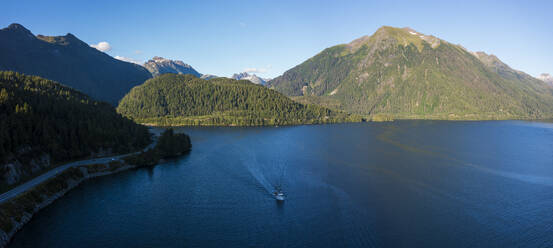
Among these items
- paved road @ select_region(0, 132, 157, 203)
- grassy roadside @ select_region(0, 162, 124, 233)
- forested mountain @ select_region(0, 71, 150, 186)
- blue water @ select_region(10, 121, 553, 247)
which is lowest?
blue water @ select_region(10, 121, 553, 247)

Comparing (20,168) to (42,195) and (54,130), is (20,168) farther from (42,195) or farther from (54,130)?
(54,130)

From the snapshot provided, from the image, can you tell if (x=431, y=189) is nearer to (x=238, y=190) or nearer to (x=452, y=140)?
(x=238, y=190)

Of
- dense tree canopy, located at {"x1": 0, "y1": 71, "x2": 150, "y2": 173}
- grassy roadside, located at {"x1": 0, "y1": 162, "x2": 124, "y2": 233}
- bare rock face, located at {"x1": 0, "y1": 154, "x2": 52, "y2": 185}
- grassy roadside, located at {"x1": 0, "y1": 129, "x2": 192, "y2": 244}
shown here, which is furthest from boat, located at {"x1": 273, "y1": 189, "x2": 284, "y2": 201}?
dense tree canopy, located at {"x1": 0, "y1": 71, "x2": 150, "y2": 173}

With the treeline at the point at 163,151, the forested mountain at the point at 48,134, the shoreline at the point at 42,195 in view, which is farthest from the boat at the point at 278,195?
the forested mountain at the point at 48,134

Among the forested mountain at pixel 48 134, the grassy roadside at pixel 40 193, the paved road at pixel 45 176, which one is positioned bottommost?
the grassy roadside at pixel 40 193

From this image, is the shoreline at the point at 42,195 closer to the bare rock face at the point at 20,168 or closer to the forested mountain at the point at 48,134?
the bare rock face at the point at 20,168

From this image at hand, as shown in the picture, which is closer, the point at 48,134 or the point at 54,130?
the point at 48,134

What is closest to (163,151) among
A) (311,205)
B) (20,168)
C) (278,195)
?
(20,168)

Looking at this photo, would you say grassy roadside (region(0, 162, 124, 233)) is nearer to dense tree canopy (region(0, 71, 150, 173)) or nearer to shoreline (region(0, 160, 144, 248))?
shoreline (region(0, 160, 144, 248))
